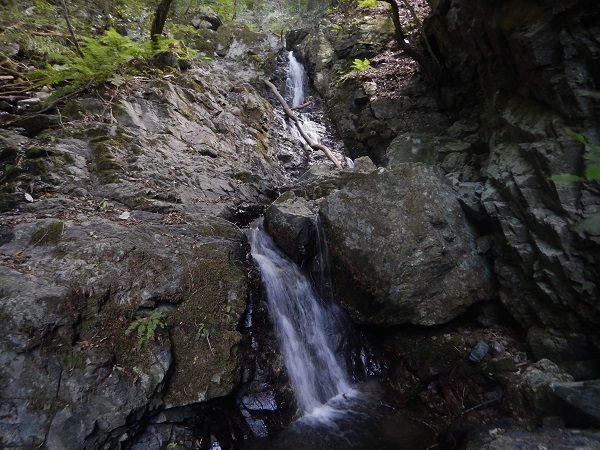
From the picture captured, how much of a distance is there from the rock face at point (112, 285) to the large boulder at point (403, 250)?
5.85ft

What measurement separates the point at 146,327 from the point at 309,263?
9.97 feet

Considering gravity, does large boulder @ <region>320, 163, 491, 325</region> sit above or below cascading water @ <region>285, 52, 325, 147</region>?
below

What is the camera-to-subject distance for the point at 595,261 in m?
3.60

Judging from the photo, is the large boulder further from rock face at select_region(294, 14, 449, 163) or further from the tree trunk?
the tree trunk

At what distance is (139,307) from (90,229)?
1.39 metres

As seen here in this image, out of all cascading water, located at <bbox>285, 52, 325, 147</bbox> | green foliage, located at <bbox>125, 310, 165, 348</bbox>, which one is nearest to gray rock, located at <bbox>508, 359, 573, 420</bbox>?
green foliage, located at <bbox>125, 310, 165, 348</bbox>

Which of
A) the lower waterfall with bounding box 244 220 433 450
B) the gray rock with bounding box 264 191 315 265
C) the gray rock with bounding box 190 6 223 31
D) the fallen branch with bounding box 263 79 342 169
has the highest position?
the gray rock with bounding box 190 6 223 31

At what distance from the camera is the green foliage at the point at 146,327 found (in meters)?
3.78

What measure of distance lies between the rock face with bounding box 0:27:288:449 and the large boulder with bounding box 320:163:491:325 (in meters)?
1.78

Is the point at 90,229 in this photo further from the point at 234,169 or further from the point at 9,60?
the point at 9,60

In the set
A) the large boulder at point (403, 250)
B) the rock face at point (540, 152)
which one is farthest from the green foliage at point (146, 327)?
the rock face at point (540, 152)

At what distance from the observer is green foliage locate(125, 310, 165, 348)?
12.4 feet

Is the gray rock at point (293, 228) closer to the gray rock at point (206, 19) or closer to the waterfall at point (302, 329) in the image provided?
the waterfall at point (302, 329)

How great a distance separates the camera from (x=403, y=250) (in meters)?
5.33
